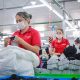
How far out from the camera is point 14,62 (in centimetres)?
154

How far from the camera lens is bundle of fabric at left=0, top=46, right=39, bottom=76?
1.53 m

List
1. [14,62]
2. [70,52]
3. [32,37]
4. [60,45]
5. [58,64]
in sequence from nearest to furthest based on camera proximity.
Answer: [14,62]
[32,37]
[58,64]
[70,52]
[60,45]

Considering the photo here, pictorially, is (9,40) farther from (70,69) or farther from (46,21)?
(46,21)

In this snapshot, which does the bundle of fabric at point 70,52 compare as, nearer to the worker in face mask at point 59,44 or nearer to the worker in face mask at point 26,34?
the worker in face mask at point 59,44

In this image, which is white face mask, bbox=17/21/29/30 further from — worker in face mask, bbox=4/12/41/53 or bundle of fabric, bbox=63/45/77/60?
bundle of fabric, bbox=63/45/77/60

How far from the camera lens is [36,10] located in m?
10.7

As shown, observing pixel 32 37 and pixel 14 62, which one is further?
pixel 32 37

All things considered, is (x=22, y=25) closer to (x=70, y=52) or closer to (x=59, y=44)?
(x=70, y=52)

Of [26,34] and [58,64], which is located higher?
[26,34]

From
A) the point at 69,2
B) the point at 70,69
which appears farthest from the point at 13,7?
the point at 70,69

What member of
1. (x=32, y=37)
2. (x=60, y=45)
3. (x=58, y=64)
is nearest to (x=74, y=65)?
(x=58, y=64)

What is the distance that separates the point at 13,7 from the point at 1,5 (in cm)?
62

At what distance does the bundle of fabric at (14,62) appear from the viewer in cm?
153

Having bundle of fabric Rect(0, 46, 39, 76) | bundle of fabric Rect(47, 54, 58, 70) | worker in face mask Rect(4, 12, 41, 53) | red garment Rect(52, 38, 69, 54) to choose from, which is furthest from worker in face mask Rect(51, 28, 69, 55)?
bundle of fabric Rect(0, 46, 39, 76)
